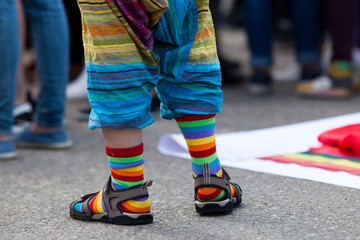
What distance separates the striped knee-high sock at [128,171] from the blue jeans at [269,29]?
2300mm

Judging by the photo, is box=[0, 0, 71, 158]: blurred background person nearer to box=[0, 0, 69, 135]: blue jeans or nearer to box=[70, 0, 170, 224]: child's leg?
box=[0, 0, 69, 135]: blue jeans

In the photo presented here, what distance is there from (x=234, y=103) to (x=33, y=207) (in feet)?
6.08

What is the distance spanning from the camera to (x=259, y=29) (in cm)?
363

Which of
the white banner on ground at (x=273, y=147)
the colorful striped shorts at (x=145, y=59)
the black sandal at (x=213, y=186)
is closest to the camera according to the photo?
the colorful striped shorts at (x=145, y=59)

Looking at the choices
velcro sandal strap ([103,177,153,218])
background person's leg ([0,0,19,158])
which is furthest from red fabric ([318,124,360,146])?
background person's leg ([0,0,19,158])

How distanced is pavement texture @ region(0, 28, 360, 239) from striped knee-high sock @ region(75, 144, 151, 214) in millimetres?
50

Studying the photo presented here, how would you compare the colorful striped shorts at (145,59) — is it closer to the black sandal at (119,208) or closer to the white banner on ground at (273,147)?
the black sandal at (119,208)

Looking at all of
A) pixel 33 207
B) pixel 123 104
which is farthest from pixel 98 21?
pixel 33 207

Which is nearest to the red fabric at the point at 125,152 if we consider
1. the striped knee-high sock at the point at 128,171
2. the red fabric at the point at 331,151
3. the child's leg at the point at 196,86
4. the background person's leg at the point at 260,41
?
the striped knee-high sock at the point at 128,171

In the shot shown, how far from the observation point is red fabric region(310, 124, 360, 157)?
6.62ft

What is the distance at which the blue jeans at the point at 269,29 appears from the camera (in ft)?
11.8

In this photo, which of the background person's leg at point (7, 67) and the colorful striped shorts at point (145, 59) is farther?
the background person's leg at point (7, 67)

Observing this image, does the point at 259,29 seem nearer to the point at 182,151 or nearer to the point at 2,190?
the point at 182,151

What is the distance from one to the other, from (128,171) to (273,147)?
0.86 m
